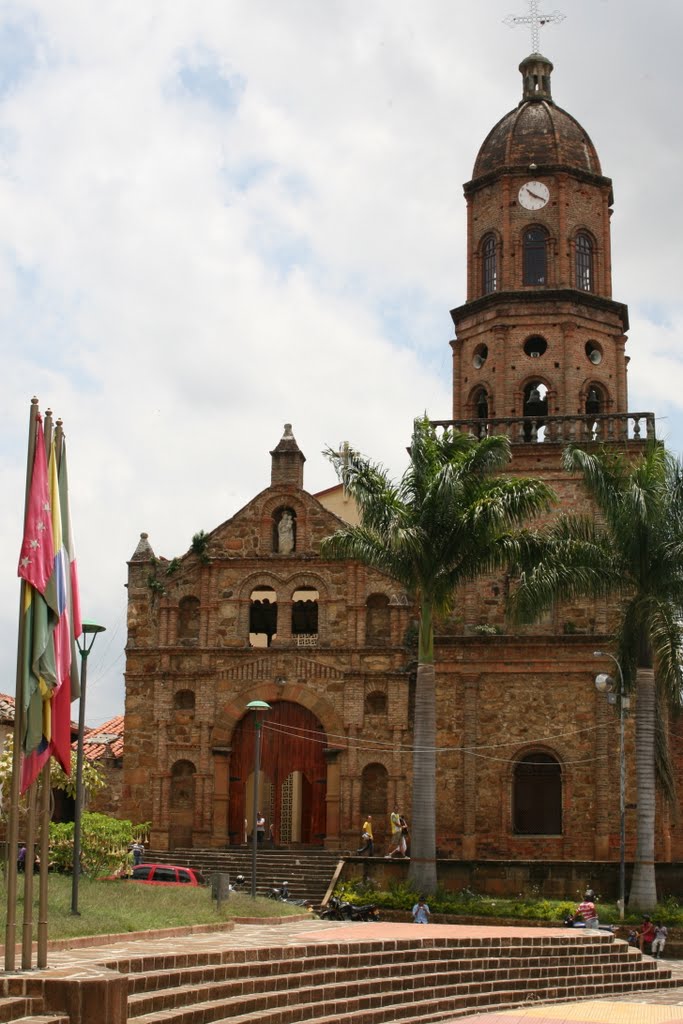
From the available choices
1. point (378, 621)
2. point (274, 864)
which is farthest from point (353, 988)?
point (378, 621)

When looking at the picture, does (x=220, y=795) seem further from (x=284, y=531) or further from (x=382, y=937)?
(x=382, y=937)

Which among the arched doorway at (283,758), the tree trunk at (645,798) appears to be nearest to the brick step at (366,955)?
the tree trunk at (645,798)

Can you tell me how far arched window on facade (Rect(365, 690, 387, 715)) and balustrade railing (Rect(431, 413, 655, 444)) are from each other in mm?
7816

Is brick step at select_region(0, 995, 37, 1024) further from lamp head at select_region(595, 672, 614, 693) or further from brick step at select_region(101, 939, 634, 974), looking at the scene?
lamp head at select_region(595, 672, 614, 693)

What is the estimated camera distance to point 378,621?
40500 mm

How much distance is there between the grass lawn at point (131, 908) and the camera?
1920 cm

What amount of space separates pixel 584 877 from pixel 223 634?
12720 millimetres

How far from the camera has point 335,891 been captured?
3338 centimetres

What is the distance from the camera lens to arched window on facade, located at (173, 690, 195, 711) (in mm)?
40531

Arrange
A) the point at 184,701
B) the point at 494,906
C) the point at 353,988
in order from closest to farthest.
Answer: the point at 353,988
the point at 494,906
the point at 184,701

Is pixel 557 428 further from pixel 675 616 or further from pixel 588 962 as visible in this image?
pixel 588 962

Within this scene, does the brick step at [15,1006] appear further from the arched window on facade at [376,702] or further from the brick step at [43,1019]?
the arched window on facade at [376,702]

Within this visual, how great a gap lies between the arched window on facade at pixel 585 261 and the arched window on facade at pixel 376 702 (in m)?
13.7

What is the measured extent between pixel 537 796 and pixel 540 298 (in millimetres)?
14434
